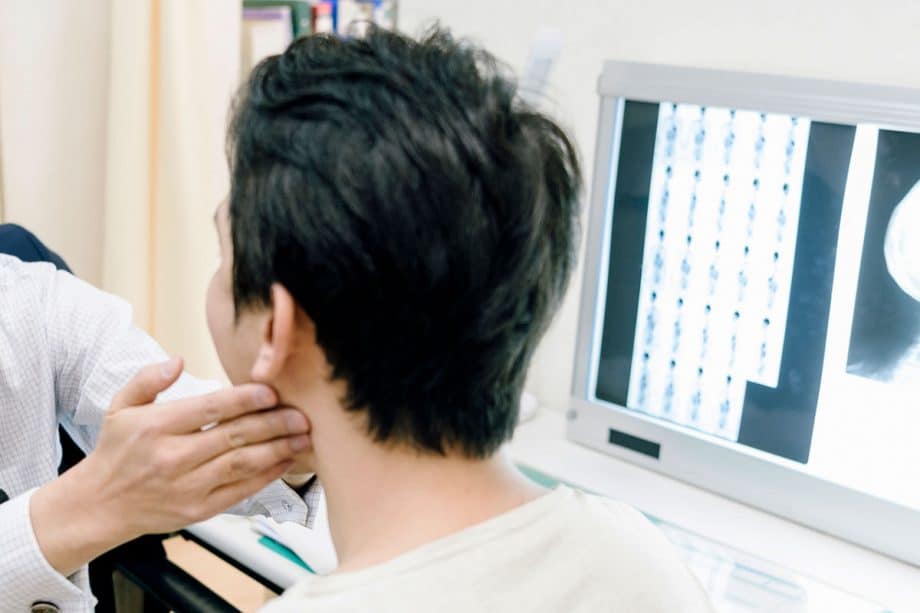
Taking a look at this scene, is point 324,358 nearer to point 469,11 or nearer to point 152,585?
point 152,585

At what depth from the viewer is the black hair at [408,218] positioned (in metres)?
0.64

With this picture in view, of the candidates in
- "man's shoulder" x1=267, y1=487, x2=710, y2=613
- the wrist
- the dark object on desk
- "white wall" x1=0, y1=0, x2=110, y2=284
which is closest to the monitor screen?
"man's shoulder" x1=267, y1=487, x2=710, y2=613

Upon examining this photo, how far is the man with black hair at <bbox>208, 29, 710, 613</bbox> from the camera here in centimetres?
64

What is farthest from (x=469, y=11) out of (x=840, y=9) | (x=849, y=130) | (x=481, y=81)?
(x=481, y=81)

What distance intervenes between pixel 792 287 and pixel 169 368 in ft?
2.78

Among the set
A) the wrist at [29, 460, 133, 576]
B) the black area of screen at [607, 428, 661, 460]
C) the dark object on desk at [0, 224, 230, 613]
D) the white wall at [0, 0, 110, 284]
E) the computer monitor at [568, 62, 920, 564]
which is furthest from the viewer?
the white wall at [0, 0, 110, 284]

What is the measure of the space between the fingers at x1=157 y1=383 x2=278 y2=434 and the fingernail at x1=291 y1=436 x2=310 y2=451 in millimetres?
37

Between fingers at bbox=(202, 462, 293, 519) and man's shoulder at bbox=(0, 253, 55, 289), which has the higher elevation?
man's shoulder at bbox=(0, 253, 55, 289)

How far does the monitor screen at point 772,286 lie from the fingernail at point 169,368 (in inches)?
31.8

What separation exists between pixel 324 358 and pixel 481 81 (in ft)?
0.78

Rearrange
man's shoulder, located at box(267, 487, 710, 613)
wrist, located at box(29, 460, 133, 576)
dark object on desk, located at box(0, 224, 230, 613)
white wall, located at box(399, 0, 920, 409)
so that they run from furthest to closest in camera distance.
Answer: white wall, located at box(399, 0, 920, 409) < dark object on desk, located at box(0, 224, 230, 613) < wrist, located at box(29, 460, 133, 576) < man's shoulder, located at box(267, 487, 710, 613)

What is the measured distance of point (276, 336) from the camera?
2.24 feet

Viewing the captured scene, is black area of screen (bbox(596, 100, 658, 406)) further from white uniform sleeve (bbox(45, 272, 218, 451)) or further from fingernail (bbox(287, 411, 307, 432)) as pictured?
fingernail (bbox(287, 411, 307, 432))

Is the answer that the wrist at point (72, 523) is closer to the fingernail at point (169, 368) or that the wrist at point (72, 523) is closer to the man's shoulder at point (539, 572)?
the fingernail at point (169, 368)
